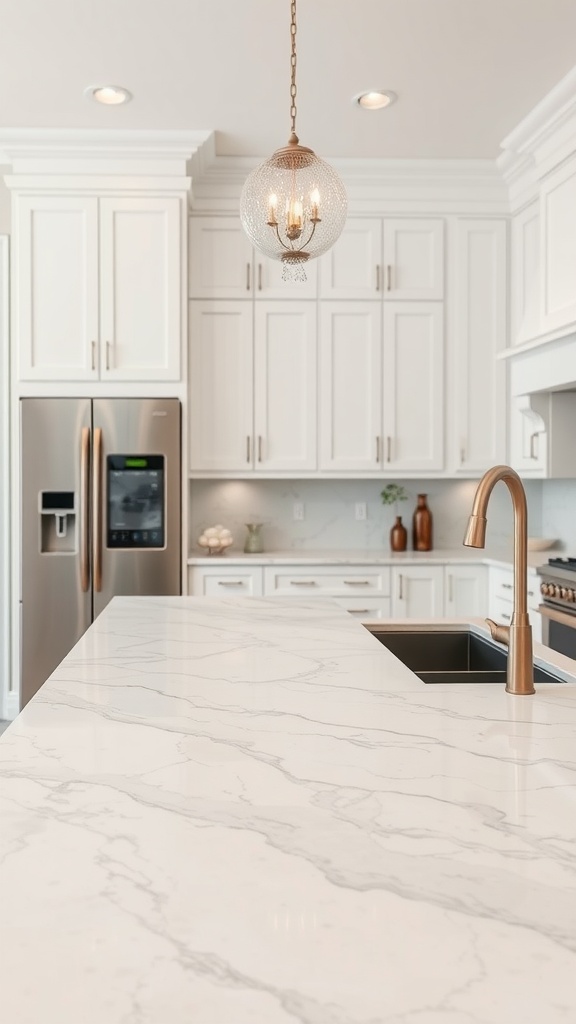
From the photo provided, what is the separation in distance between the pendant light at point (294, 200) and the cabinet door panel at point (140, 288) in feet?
6.38

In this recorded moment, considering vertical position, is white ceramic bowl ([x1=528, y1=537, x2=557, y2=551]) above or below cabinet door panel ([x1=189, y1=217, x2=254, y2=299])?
below

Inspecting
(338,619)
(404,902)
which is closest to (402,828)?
(404,902)

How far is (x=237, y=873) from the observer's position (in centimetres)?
Result: 70

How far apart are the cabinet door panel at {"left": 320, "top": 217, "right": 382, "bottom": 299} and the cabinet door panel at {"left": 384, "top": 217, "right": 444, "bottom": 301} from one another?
51 mm

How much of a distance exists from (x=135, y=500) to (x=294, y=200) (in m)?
2.13

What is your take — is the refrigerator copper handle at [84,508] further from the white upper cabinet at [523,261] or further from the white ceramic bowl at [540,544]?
the white ceramic bowl at [540,544]

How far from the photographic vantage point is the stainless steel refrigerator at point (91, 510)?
12.5ft

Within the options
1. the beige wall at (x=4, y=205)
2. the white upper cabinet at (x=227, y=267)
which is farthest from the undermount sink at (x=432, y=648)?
the beige wall at (x=4, y=205)

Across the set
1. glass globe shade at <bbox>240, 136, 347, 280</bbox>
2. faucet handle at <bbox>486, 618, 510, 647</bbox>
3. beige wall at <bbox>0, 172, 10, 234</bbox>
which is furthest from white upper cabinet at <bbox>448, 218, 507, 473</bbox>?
faucet handle at <bbox>486, 618, 510, 647</bbox>

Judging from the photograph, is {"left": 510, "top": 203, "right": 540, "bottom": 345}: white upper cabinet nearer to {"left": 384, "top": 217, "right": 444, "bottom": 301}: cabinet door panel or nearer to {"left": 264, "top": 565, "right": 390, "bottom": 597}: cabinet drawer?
{"left": 384, "top": 217, "right": 444, "bottom": 301}: cabinet door panel

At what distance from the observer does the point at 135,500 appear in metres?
3.84

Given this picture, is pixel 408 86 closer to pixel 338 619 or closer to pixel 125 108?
pixel 125 108

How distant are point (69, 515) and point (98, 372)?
26.9 inches

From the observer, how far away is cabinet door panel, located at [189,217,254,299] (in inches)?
164
